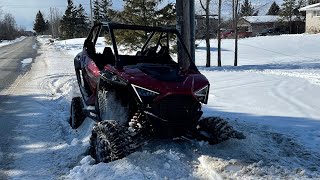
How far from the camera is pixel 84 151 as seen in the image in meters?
5.82

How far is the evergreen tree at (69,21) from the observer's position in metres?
74.3

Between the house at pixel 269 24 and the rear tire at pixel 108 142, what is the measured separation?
6093 cm

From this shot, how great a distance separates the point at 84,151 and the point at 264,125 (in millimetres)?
3005

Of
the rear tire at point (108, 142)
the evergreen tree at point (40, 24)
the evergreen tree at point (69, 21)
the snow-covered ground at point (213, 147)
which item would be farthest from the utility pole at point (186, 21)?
the evergreen tree at point (40, 24)

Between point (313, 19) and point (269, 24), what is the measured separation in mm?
19849

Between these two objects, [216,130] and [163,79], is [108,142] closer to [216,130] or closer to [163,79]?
[163,79]

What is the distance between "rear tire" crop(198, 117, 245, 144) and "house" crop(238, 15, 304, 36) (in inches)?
2363

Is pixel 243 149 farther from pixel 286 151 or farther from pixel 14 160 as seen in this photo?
pixel 14 160

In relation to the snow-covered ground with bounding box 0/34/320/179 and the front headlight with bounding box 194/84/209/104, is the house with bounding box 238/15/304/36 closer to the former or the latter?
the snow-covered ground with bounding box 0/34/320/179

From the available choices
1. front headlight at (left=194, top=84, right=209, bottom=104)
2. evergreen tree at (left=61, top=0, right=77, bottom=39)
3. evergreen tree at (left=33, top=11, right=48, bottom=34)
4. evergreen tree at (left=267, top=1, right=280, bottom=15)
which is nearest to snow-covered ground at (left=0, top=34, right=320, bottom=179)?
front headlight at (left=194, top=84, right=209, bottom=104)

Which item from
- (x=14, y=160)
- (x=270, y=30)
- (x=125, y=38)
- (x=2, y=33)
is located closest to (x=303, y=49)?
(x=125, y=38)

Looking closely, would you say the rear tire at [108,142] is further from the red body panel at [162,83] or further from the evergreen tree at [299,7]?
the evergreen tree at [299,7]

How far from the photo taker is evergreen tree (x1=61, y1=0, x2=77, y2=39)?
7431 centimetres

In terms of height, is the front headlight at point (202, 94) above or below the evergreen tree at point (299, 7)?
below
